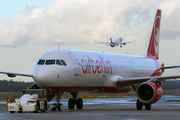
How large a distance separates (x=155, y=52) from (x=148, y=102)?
13.0 metres

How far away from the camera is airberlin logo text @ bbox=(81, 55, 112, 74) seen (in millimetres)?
25750

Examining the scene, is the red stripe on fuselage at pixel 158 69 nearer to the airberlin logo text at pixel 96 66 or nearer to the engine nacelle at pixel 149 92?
the airberlin logo text at pixel 96 66

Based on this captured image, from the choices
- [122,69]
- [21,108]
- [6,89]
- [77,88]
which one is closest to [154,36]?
[122,69]

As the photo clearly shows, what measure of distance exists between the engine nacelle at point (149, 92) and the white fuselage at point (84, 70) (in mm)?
2872

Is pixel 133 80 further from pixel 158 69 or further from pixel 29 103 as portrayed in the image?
pixel 29 103

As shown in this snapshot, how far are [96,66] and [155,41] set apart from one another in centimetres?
1256

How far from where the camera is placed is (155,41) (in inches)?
1480

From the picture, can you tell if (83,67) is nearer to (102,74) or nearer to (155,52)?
(102,74)

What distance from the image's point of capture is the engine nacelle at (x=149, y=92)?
82.1 feet

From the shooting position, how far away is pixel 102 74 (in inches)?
1075

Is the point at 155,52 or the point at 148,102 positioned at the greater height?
the point at 155,52

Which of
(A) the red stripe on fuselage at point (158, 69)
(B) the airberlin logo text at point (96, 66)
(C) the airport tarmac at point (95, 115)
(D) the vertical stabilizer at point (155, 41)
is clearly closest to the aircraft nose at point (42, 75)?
(C) the airport tarmac at point (95, 115)

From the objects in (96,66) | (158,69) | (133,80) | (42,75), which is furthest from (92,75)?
(158,69)

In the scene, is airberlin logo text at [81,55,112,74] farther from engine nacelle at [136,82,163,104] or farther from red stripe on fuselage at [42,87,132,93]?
engine nacelle at [136,82,163,104]
